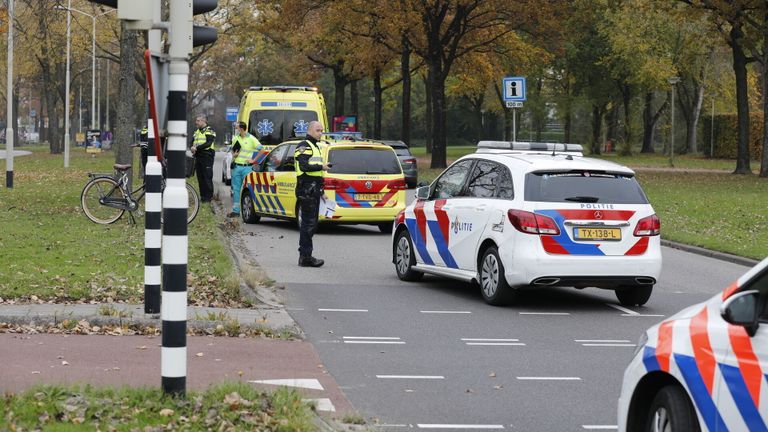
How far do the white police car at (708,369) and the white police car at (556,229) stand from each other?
21.7ft

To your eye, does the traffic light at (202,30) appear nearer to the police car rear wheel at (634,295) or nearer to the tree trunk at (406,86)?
the police car rear wheel at (634,295)

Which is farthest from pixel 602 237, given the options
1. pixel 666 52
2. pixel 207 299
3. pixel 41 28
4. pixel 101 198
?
pixel 666 52

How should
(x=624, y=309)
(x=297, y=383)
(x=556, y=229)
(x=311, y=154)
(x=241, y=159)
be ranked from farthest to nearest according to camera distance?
(x=241, y=159) → (x=311, y=154) → (x=624, y=309) → (x=556, y=229) → (x=297, y=383)

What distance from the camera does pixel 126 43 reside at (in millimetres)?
23922

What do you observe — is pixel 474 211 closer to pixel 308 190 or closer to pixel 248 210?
pixel 308 190

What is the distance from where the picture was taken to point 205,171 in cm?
2619

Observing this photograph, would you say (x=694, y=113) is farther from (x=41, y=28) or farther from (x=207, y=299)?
(x=207, y=299)

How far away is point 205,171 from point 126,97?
247cm

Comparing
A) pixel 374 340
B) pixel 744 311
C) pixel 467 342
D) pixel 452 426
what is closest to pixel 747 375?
pixel 744 311

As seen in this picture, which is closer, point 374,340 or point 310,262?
point 374,340

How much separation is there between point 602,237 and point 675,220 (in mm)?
12648

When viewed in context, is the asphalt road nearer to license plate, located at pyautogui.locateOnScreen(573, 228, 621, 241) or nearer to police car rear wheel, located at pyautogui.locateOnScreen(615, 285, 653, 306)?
police car rear wheel, located at pyautogui.locateOnScreen(615, 285, 653, 306)

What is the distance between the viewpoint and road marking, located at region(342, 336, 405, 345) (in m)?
10.4

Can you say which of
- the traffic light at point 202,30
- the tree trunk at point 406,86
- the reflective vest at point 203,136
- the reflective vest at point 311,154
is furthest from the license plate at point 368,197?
the tree trunk at point 406,86
